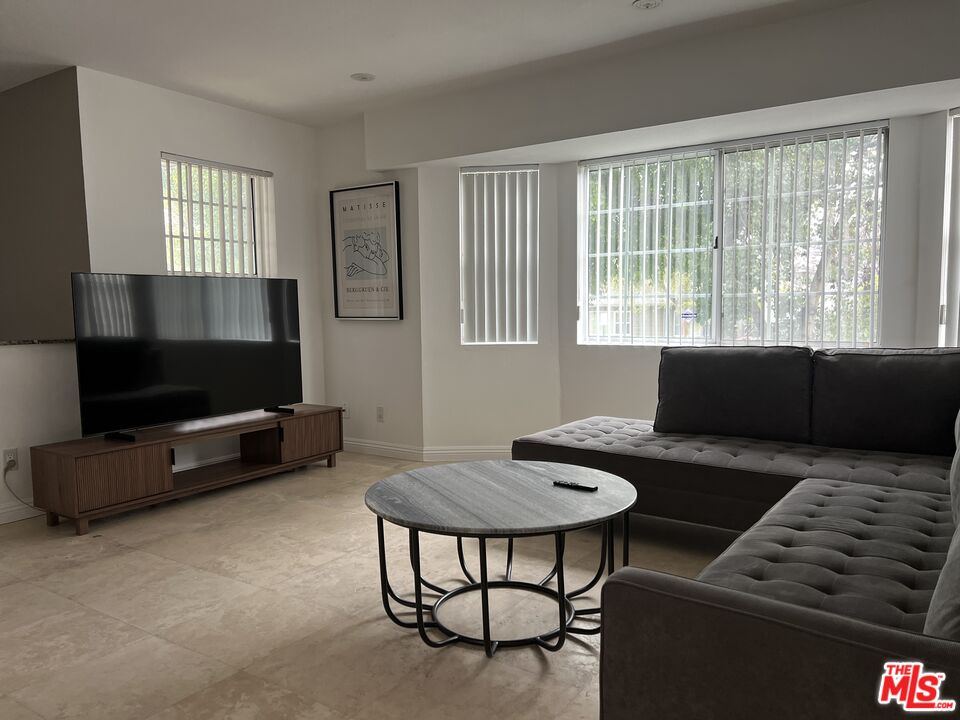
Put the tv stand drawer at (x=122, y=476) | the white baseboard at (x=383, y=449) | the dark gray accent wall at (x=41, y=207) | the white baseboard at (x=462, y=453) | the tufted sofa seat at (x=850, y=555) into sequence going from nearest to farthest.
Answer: the tufted sofa seat at (x=850, y=555) < the tv stand drawer at (x=122, y=476) < the dark gray accent wall at (x=41, y=207) < the white baseboard at (x=462, y=453) < the white baseboard at (x=383, y=449)

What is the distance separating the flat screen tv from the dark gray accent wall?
0.56 m

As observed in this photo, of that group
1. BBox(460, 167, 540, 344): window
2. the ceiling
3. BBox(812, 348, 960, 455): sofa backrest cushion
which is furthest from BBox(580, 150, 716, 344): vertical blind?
BBox(812, 348, 960, 455): sofa backrest cushion

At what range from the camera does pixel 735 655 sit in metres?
1.28

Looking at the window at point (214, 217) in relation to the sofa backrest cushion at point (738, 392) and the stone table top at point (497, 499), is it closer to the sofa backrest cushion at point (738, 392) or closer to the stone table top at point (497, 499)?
the stone table top at point (497, 499)

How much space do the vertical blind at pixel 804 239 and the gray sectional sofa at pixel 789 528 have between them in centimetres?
80

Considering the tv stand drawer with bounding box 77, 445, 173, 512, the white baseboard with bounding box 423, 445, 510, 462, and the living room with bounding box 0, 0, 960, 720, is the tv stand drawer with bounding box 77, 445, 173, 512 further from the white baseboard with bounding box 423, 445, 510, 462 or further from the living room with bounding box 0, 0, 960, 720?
the white baseboard with bounding box 423, 445, 510, 462

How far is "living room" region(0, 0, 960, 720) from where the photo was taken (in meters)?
1.95

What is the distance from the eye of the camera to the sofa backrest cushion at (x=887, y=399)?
2.82m

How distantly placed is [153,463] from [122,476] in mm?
177

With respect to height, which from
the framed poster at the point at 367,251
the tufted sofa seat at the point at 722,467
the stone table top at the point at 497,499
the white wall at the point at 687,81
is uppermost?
the white wall at the point at 687,81

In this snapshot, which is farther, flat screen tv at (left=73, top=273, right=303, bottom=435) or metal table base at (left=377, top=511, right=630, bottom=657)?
flat screen tv at (left=73, top=273, right=303, bottom=435)

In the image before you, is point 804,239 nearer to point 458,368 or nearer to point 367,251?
point 458,368

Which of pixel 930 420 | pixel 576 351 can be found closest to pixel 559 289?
pixel 576 351

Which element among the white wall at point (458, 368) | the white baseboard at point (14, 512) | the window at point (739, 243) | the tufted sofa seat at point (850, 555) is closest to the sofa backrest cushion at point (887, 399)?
the tufted sofa seat at point (850, 555)
